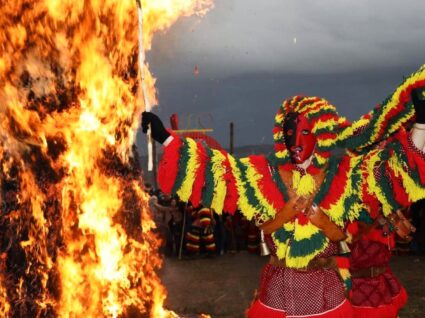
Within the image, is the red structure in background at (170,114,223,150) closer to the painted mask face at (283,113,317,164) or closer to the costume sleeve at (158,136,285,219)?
the costume sleeve at (158,136,285,219)

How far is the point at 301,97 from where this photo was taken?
420 cm

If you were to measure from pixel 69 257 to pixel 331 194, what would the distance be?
2415 millimetres

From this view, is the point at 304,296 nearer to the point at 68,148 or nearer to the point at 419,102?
the point at 419,102

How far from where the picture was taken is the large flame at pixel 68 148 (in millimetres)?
4332

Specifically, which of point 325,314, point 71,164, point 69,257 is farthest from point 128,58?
point 325,314

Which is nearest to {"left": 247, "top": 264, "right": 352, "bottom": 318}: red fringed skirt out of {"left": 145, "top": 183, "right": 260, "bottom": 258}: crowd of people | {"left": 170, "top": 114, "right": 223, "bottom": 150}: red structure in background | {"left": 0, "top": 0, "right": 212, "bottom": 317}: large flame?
{"left": 0, "top": 0, "right": 212, "bottom": 317}: large flame

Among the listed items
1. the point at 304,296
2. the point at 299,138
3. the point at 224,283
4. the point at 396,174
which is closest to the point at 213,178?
the point at 299,138

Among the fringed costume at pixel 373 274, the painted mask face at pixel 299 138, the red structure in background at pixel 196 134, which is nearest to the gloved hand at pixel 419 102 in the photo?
the painted mask face at pixel 299 138

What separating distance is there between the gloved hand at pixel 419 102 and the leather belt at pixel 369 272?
213 cm

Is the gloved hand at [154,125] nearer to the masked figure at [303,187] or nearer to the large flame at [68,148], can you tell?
the masked figure at [303,187]

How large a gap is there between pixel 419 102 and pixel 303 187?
3.16 feet

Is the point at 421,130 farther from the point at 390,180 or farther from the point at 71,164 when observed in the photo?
the point at 71,164

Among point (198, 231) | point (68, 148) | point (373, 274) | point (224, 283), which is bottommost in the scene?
point (224, 283)

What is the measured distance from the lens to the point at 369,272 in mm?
5137
